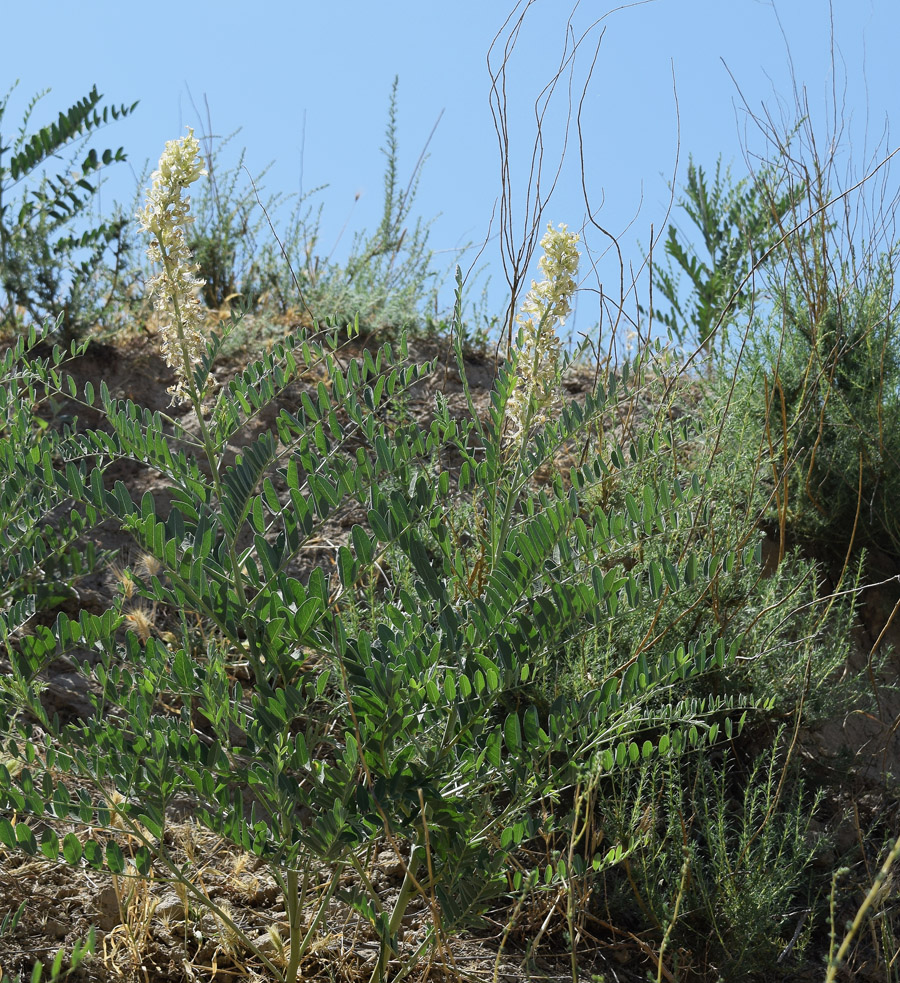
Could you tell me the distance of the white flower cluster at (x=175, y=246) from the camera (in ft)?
6.01

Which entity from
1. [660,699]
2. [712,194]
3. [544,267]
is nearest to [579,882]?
[660,699]

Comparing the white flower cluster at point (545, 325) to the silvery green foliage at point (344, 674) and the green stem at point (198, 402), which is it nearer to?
the silvery green foliage at point (344, 674)

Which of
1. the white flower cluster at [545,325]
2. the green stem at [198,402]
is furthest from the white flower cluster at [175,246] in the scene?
the white flower cluster at [545,325]

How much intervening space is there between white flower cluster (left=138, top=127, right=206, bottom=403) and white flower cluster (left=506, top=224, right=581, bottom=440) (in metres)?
0.66

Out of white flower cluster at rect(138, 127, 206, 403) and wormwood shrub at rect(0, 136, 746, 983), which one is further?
white flower cluster at rect(138, 127, 206, 403)

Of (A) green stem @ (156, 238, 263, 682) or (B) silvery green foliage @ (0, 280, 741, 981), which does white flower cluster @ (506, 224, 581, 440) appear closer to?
(B) silvery green foliage @ (0, 280, 741, 981)

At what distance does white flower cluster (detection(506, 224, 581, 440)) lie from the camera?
1.90 meters

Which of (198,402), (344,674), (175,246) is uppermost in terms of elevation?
(175,246)

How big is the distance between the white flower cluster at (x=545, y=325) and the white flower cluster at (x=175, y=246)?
0.66 metres

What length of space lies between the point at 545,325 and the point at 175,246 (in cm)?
75

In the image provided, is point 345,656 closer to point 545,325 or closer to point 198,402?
point 198,402

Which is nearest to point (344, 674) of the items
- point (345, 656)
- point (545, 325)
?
point (345, 656)

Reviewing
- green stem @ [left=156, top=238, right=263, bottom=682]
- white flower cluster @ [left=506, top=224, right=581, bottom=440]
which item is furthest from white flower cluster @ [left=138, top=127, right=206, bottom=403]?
white flower cluster @ [left=506, top=224, right=581, bottom=440]

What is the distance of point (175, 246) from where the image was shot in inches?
72.2
